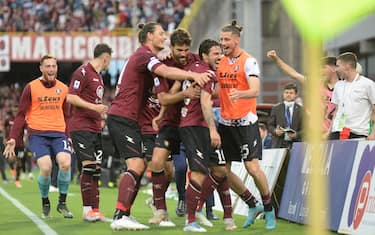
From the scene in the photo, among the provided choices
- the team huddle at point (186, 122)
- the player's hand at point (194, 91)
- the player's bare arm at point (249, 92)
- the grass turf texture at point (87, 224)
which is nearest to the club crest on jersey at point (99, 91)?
the team huddle at point (186, 122)

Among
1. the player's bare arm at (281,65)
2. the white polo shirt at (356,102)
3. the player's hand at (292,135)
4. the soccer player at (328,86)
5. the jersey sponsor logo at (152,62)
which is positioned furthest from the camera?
the player's hand at (292,135)

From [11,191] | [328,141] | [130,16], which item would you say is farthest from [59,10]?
[328,141]

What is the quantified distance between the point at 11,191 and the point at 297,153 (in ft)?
32.5

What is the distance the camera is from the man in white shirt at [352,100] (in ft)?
34.2

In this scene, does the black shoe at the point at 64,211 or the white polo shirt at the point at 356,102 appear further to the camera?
the black shoe at the point at 64,211

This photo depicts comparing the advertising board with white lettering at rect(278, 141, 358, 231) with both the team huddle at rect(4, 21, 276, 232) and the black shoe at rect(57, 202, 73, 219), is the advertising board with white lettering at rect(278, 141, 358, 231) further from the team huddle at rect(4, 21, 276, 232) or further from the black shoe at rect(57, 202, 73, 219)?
the black shoe at rect(57, 202, 73, 219)

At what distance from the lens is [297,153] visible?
1190 centimetres

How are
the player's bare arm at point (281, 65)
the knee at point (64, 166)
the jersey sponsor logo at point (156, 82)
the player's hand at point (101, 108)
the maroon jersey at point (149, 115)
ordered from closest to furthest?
the jersey sponsor logo at point (156, 82) → the player's bare arm at point (281, 65) → the player's hand at point (101, 108) → the maroon jersey at point (149, 115) → the knee at point (64, 166)

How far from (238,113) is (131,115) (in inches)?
45.9

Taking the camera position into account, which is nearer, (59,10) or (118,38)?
(118,38)

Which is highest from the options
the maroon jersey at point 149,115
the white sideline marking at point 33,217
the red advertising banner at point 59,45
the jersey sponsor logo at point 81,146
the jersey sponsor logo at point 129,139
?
the red advertising banner at point 59,45

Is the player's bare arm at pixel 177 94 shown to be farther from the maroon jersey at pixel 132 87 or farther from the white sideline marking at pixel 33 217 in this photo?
the white sideline marking at pixel 33 217

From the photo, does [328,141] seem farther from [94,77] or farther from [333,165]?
[94,77]

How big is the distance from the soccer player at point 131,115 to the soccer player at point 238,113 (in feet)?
2.42
